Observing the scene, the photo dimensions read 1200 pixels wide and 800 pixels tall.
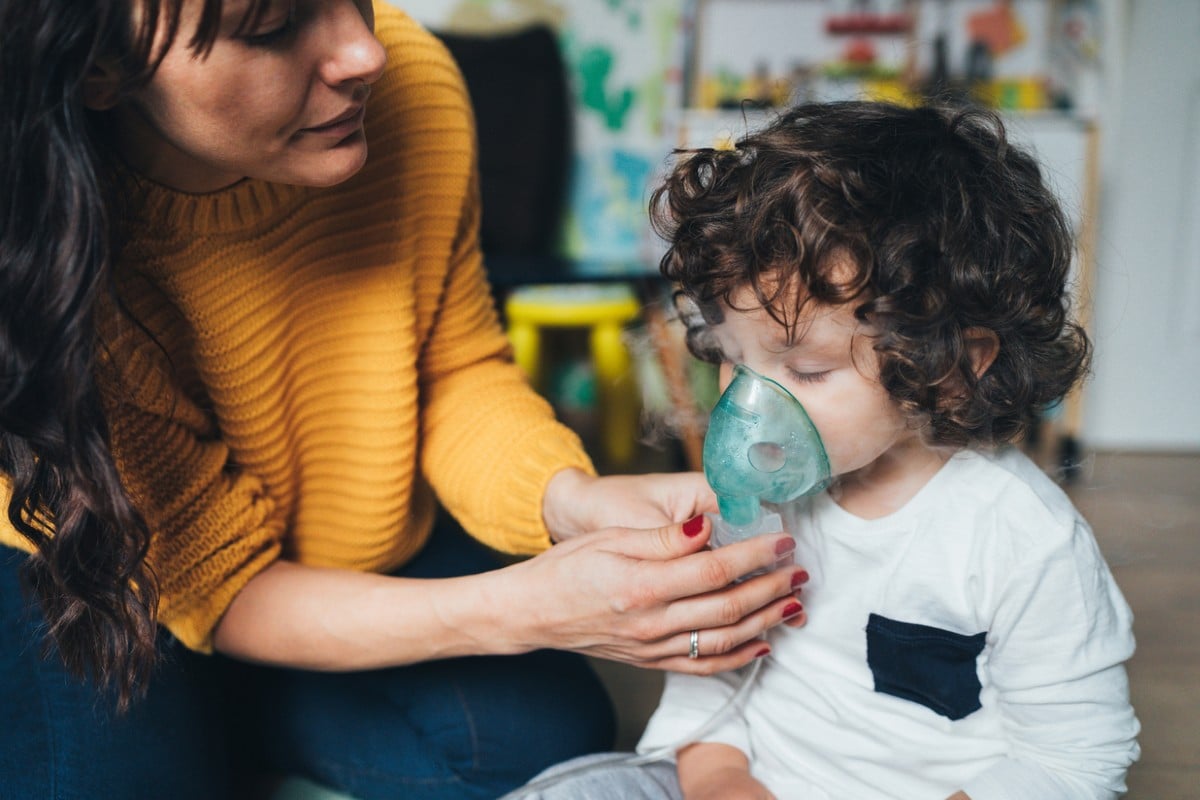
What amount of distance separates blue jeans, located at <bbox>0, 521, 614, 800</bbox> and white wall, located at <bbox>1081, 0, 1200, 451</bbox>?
2.31 meters

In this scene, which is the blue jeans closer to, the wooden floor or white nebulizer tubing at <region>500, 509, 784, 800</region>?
white nebulizer tubing at <region>500, 509, 784, 800</region>

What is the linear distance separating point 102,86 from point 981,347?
2.47 feet

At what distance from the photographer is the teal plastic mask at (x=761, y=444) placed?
33.8 inches

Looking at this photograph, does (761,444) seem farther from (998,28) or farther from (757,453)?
(998,28)

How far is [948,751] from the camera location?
0.96 meters

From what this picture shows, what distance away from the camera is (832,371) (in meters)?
0.87

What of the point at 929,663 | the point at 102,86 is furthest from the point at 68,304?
the point at 929,663

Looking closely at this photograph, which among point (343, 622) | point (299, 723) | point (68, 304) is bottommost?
point (299, 723)

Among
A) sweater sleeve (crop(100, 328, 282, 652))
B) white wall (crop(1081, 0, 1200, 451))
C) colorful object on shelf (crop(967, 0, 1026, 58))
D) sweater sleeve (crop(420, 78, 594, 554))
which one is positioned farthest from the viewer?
colorful object on shelf (crop(967, 0, 1026, 58))

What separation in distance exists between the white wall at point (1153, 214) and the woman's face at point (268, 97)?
262 centimetres

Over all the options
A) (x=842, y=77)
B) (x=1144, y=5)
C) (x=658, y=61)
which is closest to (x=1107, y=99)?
(x=1144, y=5)

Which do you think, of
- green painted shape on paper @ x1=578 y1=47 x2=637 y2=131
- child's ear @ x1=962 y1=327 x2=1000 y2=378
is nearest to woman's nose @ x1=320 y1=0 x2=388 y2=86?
child's ear @ x1=962 y1=327 x2=1000 y2=378

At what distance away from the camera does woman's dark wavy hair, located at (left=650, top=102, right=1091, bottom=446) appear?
0.83 metres

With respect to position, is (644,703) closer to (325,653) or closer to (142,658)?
(325,653)
